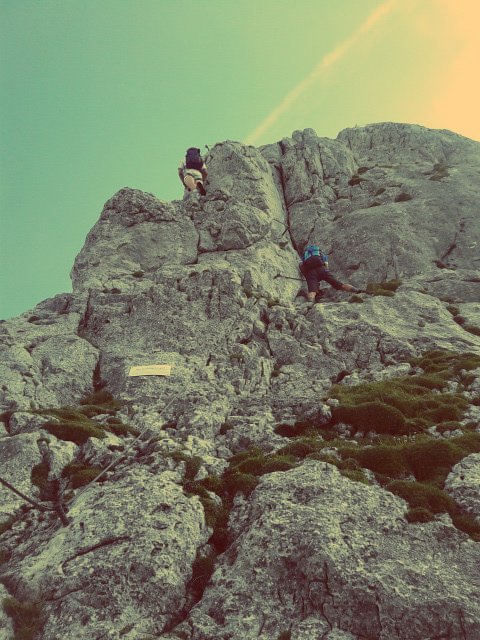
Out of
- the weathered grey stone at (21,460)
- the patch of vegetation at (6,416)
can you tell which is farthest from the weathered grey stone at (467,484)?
the patch of vegetation at (6,416)

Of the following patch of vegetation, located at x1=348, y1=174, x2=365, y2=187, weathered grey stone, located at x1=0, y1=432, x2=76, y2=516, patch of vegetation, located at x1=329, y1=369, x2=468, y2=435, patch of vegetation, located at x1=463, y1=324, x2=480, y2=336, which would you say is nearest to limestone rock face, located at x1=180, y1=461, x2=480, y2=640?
patch of vegetation, located at x1=329, y1=369, x2=468, y2=435

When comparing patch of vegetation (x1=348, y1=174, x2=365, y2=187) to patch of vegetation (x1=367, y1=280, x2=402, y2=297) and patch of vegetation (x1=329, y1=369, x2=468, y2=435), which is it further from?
patch of vegetation (x1=329, y1=369, x2=468, y2=435)

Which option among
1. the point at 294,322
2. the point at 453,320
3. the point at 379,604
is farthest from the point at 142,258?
the point at 379,604

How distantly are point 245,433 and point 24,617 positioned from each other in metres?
11.9

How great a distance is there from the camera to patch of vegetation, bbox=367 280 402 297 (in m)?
39.2

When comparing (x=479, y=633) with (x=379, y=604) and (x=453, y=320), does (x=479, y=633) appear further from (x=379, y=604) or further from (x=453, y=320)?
(x=453, y=320)

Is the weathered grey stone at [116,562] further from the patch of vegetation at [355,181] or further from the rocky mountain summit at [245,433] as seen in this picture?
the patch of vegetation at [355,181]

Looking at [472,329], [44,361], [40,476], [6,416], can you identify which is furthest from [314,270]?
[40,476]

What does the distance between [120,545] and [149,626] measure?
105 inches

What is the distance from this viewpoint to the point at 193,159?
184 ft

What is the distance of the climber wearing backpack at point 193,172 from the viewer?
2183 inches

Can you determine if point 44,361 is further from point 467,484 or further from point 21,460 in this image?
point 467,484

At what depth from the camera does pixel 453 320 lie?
36.8 m

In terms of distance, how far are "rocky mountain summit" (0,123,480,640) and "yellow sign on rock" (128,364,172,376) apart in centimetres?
50
